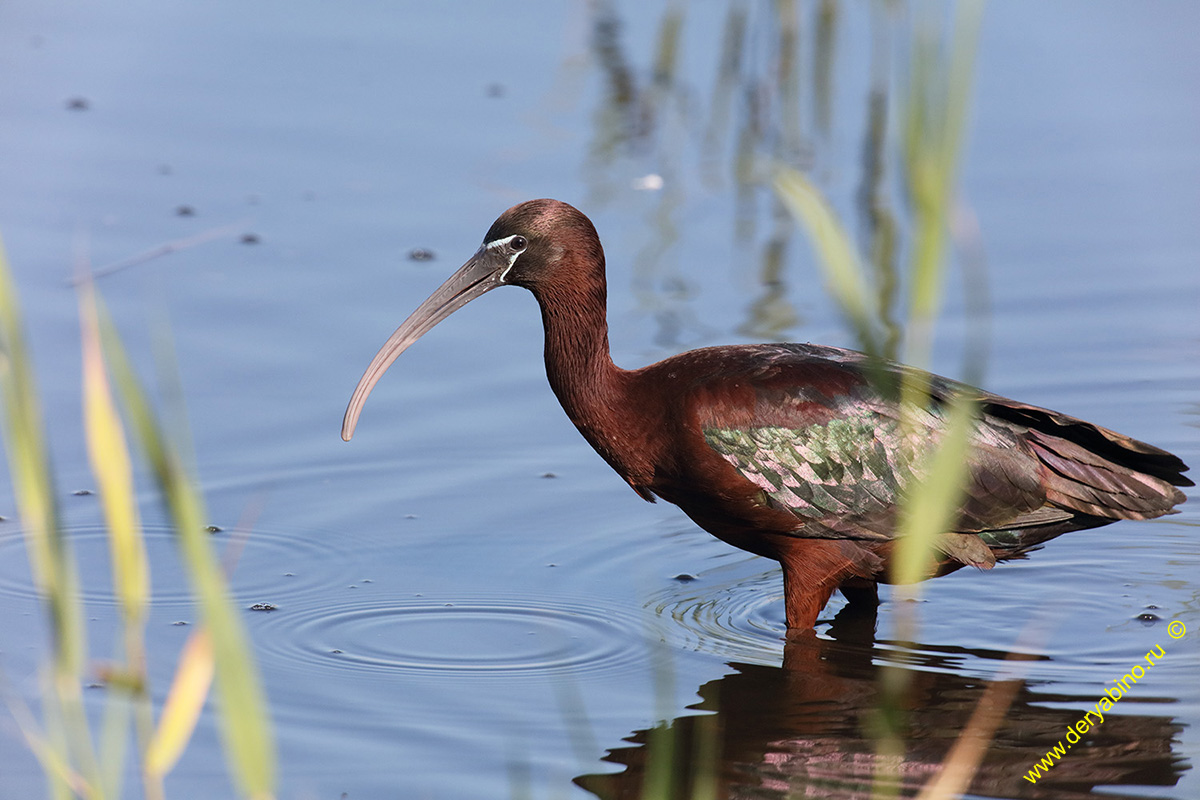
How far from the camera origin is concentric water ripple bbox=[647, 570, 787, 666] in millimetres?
5133

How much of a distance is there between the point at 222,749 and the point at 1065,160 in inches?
228

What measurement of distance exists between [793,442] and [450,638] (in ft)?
3.97

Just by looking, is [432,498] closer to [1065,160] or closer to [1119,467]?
[1119,467]

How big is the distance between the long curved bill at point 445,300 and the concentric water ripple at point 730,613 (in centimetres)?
114

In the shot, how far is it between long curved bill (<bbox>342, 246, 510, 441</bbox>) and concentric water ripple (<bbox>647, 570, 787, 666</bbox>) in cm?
114

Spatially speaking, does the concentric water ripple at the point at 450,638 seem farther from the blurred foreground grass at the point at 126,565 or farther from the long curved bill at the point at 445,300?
the blurred foreground grass at the point at 126,565

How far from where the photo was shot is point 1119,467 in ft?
17.4

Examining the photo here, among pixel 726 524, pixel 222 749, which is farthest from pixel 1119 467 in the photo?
pixel 222 749

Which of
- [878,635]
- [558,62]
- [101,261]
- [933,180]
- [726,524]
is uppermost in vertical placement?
[558,62]

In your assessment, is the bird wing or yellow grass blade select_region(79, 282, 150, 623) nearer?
yellow grass blade select_region(79, 282, 150, 623)

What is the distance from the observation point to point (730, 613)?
5410 mm

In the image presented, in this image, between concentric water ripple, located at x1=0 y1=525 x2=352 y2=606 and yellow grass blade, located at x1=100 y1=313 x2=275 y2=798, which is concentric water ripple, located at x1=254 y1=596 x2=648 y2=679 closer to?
concentric water ripple, located at x1=0 y1=525 x2=352 y2=606

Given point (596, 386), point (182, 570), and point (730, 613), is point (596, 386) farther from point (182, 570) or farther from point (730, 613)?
point (182, 570)

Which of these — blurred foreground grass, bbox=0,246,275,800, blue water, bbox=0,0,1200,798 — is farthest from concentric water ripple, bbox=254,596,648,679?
blurred foreground grass, bbox=0,246,275,800
